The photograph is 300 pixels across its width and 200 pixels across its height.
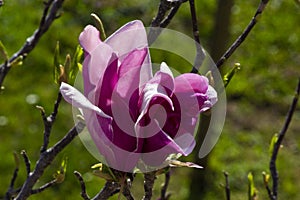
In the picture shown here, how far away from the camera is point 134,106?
2.35ft

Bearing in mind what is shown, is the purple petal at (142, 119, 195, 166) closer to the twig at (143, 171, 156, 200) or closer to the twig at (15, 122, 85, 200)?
the twig at (143, 171, 156, 200)

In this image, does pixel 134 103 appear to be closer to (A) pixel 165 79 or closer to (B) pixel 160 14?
(A) pixel 165 79

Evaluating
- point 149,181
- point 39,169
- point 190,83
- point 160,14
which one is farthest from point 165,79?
point 39,169

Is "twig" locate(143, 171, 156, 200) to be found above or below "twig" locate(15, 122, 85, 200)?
above

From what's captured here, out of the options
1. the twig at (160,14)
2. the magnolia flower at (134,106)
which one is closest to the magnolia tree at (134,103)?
the magnolia flower at (134,106)

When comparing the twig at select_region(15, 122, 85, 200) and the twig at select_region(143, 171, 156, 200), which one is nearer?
the twig at select_region(143, 171, 156, 200)

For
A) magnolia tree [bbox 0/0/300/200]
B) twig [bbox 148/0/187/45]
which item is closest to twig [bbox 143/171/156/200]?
magnolia tree [bbox 0/0/300/200]

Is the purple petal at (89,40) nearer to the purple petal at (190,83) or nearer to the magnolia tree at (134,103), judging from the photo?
the magnolia tree at (134,103)

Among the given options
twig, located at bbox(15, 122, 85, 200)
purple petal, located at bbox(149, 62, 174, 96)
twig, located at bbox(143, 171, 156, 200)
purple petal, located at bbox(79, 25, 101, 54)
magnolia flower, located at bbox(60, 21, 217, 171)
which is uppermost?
purple petal, located at bbox(79, 25, 101, 54)

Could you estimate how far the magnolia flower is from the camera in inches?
27.7

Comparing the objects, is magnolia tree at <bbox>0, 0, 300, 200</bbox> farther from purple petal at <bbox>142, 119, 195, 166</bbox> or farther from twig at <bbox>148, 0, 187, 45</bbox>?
twig at <bbox>148, 0, 187, 45</bbox>

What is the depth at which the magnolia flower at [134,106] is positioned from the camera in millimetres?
704

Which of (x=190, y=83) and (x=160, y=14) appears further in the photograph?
(x=160, y=14)

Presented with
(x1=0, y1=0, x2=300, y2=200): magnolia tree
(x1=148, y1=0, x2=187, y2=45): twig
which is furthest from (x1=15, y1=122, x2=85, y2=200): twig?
(x1=0, y1=0, x2=300, y2=200): magnolia tree
